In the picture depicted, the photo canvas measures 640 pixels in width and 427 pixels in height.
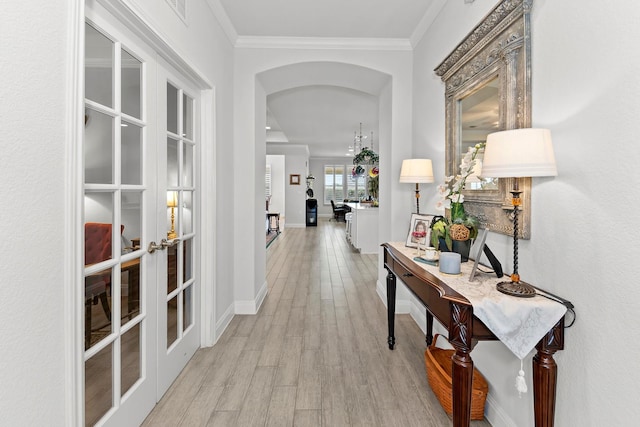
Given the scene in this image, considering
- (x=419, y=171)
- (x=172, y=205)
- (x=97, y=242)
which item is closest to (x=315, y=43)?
(x=419, y=171)

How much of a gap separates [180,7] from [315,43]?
1565mm

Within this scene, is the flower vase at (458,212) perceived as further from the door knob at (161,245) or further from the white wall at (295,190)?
the white wall at (295,190)

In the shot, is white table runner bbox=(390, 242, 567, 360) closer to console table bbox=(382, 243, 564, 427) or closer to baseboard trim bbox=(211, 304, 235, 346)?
Answer: console table bbox=(382, 243, 564, 427)

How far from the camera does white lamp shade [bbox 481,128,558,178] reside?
1.31 meters

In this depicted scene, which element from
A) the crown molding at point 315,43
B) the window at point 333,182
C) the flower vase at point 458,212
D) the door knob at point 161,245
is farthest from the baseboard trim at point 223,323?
the window at point 333,182

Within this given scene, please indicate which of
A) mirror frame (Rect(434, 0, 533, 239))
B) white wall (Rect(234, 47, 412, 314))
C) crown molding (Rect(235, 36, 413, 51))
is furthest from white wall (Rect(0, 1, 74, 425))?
crown molding (Rect(235, 36, 413, 51))

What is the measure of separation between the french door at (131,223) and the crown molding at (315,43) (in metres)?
1.29

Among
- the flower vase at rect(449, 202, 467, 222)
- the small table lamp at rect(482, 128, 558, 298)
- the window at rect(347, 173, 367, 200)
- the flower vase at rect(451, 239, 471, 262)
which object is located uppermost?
the window at rect(347, 173, 367, 200)

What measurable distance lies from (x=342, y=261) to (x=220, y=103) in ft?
12.8

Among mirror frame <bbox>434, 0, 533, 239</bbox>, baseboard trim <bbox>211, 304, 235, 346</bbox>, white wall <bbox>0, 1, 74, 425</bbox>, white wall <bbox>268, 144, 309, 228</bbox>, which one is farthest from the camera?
white wall <bbox>268, 144, 309, 228</bbox>

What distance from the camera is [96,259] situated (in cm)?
146

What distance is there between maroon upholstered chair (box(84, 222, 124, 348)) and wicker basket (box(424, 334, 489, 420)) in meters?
1.80

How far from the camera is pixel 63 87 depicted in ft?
3.72

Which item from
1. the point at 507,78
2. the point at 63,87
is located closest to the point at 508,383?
the point at 507,78
